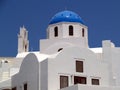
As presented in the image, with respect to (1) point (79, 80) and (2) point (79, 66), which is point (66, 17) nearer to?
(2) point (79, 66)

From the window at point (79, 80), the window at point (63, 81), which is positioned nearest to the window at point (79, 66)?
the window at point (79, 80)

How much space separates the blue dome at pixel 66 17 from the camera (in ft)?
143

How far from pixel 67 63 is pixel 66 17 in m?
7.78

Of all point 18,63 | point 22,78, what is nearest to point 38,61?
point 22,78

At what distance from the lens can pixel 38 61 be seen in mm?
38219

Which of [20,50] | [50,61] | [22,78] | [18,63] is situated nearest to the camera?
[50,61]

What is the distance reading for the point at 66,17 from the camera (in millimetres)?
43844

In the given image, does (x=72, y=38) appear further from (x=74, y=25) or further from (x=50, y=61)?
(x=50, y=61)

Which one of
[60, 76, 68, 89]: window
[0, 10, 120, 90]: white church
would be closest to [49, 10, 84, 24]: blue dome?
[0, 10, 120, 90]: white church

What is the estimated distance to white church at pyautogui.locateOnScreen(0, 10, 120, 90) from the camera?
3700 cm

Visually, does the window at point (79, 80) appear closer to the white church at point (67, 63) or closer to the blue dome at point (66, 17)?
the white church at point (67, 63)

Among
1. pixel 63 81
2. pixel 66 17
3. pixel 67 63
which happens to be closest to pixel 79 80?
pixel 63 81

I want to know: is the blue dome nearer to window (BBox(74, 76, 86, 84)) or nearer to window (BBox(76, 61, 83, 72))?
window (BBox(76, 61, 83, 72))

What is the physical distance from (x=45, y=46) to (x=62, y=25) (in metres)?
3.08
